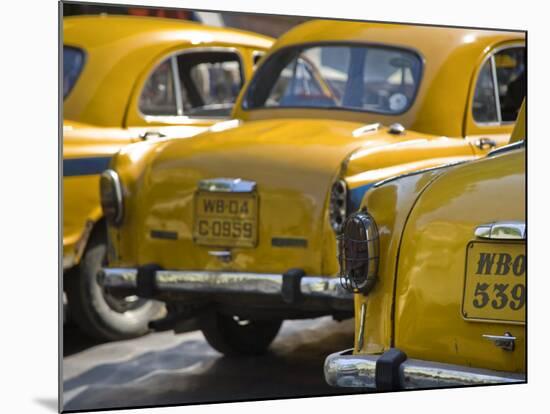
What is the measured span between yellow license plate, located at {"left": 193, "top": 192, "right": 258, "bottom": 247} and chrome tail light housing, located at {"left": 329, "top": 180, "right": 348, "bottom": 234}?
1.06ft

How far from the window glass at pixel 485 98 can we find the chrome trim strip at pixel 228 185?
42.5 inches

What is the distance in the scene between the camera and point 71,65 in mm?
5434

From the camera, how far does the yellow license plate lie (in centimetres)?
463

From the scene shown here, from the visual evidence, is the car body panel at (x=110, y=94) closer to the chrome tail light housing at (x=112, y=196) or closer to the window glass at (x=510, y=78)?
the chrome tail light housing at (x=112, y=196)

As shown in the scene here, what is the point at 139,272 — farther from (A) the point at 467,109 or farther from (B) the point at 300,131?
(A) the point at 467,109

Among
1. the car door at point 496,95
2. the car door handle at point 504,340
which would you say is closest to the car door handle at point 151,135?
the car door at point 496,95

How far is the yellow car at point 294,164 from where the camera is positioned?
4.54m

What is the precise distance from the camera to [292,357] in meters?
5.16

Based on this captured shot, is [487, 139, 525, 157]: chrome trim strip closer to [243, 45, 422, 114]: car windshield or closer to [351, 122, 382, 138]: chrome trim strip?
[351, 122, 382, 138]: chrome trim strip

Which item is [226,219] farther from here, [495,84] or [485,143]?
[495,84]

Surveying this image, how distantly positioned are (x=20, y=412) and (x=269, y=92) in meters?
1.92
